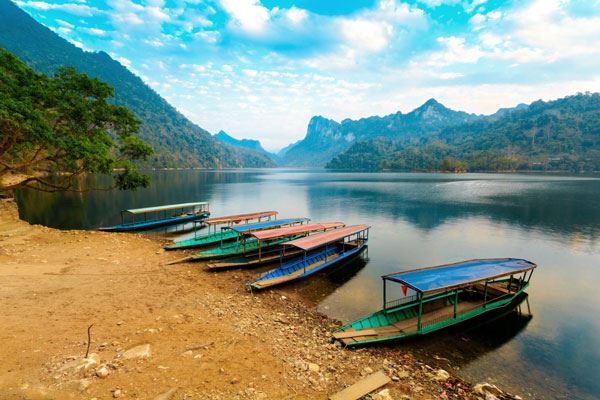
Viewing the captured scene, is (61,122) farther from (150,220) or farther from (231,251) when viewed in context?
(231,251)

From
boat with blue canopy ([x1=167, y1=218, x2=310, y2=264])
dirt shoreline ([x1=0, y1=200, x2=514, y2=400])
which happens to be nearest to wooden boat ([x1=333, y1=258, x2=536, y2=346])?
dirt shoreline ([x1=0, y1=200, x2=514, y2=400])

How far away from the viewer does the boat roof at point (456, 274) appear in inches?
715

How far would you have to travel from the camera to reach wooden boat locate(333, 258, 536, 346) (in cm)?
1692

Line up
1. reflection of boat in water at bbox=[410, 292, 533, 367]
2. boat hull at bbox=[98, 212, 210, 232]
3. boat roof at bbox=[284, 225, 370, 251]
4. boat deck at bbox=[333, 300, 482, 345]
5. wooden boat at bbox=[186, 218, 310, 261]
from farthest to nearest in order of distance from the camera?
boat hull at bbox=[98, 212, 210, 232] → wooden boat at bbox=[186, 218, 310, 261] → boat roof at bbox=[284, 225, 370, 251] → reflection of boat in water at bbox=[410, 292, 533, 367] → boat deck at bbox=[333, 300, 482, 345]

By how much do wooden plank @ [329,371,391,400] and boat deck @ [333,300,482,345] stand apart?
9.31 ft

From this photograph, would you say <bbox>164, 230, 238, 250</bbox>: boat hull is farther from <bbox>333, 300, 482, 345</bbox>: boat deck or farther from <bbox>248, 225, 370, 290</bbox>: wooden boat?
<bbox>333, 300, 482, 345</bbox>: boat deck

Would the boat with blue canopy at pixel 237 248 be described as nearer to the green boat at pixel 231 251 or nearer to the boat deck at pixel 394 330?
the green boat at pixel 231 251

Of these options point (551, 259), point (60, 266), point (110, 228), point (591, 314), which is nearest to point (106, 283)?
point (60, 266)

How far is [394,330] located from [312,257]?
13056mm

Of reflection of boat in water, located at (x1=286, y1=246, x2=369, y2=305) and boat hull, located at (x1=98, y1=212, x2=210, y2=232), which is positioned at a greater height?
boat hull, located at (x1=98, y1=212, x2=210, y2=232)

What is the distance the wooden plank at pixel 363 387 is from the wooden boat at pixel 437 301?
2.80 m

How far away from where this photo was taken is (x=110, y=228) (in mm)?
43375

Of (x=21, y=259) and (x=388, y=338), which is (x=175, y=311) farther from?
(x=21, y=259)

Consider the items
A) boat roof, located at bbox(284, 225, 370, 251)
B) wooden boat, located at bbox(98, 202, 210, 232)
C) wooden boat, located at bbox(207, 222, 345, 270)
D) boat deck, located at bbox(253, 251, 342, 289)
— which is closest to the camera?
boat deck, located at bbox(253, 251, 342, 289)
